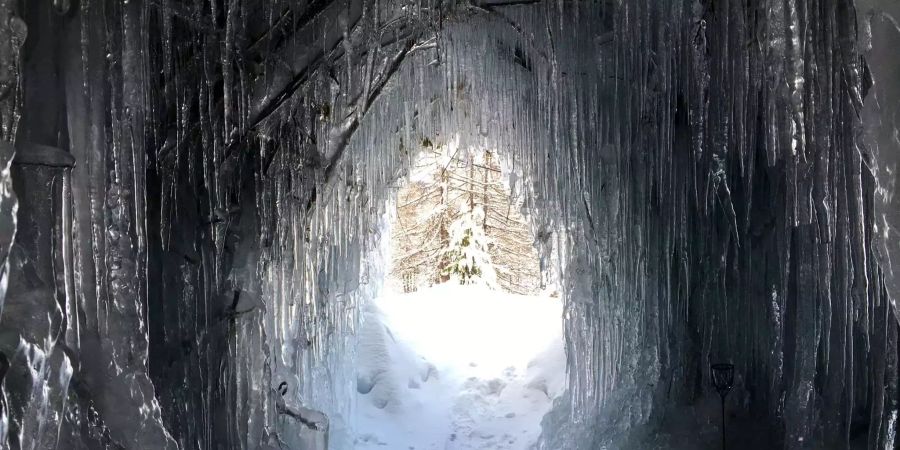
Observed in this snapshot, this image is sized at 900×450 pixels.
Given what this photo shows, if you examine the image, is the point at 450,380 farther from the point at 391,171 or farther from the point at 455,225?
the point at 455,225

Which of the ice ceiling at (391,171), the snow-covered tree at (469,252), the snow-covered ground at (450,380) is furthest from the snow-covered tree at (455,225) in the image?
the ice ceiling at (391,171)

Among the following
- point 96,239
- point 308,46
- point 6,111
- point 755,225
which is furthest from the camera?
point 755,225

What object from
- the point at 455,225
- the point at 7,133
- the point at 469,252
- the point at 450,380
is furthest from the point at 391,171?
the point at 7,133

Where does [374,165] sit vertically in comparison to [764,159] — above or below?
above

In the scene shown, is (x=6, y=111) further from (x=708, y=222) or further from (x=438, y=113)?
(x=438, y=113)

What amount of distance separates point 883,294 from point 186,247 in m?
4.14

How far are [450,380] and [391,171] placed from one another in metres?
2.62

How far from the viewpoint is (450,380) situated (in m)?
8.76

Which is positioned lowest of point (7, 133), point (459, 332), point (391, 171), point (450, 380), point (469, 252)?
point (450, 380)

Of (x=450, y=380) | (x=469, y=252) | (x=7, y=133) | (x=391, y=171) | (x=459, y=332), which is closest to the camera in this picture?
(x=7, y=133)

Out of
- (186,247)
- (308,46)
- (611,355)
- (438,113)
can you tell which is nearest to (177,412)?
(186,247)

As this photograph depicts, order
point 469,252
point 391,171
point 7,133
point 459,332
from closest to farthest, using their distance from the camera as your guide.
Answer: point 7,133
point 391,171
point 459,332
point 469,252

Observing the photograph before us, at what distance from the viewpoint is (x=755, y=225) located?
6000mm

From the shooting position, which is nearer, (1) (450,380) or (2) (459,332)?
(1) (450,380)
